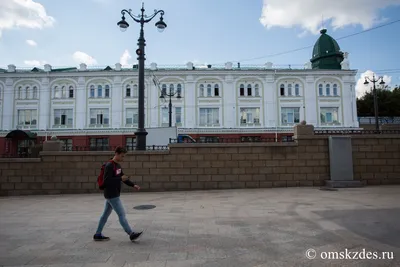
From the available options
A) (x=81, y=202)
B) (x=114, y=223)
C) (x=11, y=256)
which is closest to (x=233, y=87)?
(x=81, y=202)

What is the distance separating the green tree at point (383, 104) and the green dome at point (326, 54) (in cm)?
1323

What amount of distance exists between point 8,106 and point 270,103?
32699 millimetres

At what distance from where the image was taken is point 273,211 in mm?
7309

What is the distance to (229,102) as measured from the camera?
32031mm

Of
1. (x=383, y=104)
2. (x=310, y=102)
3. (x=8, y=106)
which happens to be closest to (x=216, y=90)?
(x=310, y=102)

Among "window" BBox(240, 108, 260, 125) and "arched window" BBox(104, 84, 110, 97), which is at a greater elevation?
"arched window" BBox(104, 84, 110, 97)

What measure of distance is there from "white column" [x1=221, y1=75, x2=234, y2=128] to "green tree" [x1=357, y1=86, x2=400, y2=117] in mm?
27087

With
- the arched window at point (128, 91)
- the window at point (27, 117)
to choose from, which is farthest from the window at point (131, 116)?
the window at point (27, 117)

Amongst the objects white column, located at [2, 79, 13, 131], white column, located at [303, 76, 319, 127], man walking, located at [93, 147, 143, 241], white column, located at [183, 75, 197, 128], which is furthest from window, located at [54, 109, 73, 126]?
man walking, located at [93, 147, 143, 241]

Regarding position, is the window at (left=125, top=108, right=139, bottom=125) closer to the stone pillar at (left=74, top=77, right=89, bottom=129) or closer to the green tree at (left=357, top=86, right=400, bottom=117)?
the stone pillar at (left=74, top=77, right=89, bottom=129)

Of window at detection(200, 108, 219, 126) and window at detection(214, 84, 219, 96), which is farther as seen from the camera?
window at detection(214, 84, 219, 96)

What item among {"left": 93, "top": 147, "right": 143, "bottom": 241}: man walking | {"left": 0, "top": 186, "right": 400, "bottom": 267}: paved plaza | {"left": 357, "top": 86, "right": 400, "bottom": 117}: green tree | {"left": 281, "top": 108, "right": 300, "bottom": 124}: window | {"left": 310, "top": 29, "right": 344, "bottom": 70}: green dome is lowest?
{"left": 0, "top": 186, "right": 400, "bottom": 267}: paved plaza

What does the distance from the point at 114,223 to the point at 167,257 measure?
258cm

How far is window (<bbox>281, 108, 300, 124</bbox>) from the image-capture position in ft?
105
